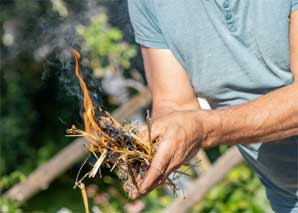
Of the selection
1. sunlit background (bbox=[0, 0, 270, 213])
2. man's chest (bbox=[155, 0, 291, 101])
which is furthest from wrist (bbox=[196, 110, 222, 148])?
sunlit background (bbox=[0, 0, 270, 213])

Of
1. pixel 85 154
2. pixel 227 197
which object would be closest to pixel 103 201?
pixel 85 154

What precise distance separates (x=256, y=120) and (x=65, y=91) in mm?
2049

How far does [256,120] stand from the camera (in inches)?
88.8

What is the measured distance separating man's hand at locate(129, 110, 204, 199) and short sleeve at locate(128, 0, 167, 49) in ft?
1.82

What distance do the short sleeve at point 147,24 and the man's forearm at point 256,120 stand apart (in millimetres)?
473

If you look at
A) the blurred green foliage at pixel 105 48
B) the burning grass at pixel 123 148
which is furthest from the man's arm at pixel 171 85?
the blurred green foliage at pixel 105 48

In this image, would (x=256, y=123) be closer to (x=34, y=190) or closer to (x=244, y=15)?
(x=244, y=15)

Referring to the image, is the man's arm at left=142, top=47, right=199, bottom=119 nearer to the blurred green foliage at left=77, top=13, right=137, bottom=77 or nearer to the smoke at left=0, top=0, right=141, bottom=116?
the smoke at left=0, top=0, right=141, bottom=116

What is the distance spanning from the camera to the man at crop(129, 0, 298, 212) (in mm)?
2152

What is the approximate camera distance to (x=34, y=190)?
4.66 meters

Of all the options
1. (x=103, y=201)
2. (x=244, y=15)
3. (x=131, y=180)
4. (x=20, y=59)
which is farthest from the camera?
(x=20, y=59)

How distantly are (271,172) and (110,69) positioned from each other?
219 centimetres

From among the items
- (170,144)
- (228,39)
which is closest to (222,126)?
(170,144)

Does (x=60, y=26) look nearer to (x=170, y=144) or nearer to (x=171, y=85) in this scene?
(x=171, y=85)
